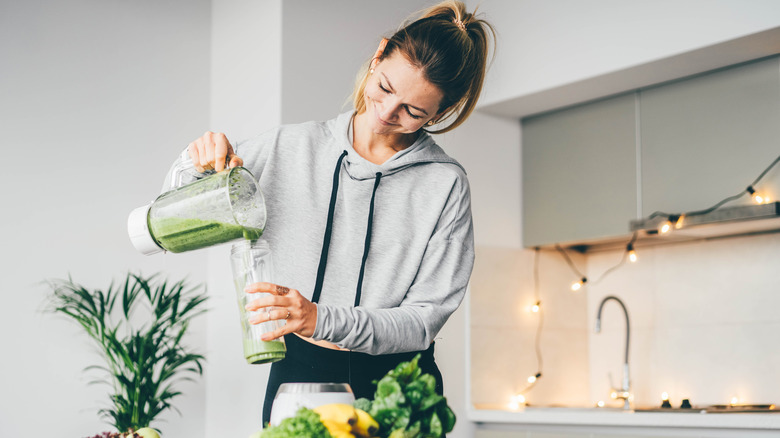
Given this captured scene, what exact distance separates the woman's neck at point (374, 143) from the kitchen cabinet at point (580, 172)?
205cm

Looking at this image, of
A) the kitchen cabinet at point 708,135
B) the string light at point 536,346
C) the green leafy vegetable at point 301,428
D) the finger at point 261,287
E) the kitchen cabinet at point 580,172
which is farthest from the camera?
the string light at point 536,346

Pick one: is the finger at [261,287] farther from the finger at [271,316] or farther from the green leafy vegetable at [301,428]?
the green leafy vegetable at [301,428]

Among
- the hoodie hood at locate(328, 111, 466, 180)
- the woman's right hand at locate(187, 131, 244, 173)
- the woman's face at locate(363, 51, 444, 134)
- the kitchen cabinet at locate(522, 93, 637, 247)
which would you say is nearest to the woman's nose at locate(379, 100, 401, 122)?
the woman's face at locate(363, 51, 444, 134)

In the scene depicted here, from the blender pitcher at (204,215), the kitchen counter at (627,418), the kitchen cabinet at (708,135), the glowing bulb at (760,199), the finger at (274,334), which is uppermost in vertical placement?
the kitchen cabinet at (708,135)

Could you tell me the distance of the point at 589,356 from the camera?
13.1 ft

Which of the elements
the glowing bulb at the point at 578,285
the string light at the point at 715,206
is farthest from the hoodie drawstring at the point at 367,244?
the glowing bulb at the point at 578,285

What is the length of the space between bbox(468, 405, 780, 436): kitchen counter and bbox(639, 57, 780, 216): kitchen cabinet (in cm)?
84

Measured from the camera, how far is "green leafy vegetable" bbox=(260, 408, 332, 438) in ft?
2.61

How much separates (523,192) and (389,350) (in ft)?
8.96

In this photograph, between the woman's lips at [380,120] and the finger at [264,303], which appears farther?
the woman's lips at [380,120]

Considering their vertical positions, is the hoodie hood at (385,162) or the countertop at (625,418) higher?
the hoodie hood at (385,162)

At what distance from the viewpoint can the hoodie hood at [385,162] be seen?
1568 millimetres

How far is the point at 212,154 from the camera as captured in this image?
1.34 metres

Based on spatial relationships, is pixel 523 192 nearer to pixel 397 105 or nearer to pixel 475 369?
pixel 475 369
